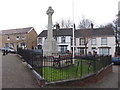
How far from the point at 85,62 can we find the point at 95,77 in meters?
3.16

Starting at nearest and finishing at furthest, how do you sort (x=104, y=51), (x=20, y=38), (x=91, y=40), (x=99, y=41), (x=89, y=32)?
(x=104, y=51)
(x=99, y=41)
(x=91, y=40)
(x=89, y=32)
(x=20, y=38)

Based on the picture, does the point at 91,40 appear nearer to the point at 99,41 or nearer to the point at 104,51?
the point at 99,41

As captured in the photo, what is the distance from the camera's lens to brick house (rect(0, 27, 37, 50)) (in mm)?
46438

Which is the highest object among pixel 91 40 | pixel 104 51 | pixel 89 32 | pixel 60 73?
pixel 89 32

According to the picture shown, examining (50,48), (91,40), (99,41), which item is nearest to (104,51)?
(99,41)

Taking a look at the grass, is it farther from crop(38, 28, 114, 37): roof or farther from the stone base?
crop(38, 28, 114, 37): roof

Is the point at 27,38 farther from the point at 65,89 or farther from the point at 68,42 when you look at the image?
the point at 65,89

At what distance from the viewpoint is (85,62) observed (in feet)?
36.8

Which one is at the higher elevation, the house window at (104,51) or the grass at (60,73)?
the house window at (104,51)

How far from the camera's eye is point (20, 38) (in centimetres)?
4750

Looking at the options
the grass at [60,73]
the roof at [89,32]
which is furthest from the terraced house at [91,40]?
the grass at [60,73]

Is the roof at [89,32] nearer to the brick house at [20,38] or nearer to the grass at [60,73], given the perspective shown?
the brick house at [20,38]

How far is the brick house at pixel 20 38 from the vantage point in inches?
1828

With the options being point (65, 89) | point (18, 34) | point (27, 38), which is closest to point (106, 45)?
point (27, 38)
